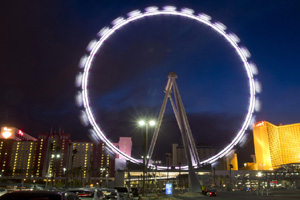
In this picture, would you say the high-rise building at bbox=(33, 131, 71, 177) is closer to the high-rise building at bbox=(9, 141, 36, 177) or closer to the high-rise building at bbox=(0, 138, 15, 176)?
the high-rise building at bbox=(9, 141, 36, 177)

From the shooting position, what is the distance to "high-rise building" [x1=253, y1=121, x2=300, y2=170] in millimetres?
176250

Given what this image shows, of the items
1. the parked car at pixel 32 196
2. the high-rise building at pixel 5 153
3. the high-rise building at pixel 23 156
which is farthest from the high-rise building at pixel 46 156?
the parked car at pixel 32 196

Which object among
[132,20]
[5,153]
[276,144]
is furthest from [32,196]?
[5,153]

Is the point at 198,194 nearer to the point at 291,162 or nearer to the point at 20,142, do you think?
the point at 291,162

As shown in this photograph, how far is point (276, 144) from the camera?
182m

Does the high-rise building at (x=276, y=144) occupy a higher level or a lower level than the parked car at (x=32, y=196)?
higher

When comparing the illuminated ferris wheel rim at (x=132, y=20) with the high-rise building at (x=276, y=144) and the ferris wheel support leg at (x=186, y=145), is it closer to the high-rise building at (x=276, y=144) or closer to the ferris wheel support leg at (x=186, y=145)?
the ferris wheel support leg at (x=186, y=145)

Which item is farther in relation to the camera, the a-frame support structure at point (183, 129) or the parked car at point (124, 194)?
the a-frame support structure at point (183, 129)

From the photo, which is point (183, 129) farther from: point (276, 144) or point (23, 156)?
point (23, 156)

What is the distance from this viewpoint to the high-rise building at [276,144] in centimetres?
17625

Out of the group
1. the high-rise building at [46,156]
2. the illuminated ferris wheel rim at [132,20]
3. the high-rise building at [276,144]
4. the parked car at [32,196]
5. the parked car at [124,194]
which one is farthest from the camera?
the high-rise building at [46,156]

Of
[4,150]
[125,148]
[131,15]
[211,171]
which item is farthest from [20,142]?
[131,15]

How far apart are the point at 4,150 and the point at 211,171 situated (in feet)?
442

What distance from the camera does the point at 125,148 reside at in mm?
192125
